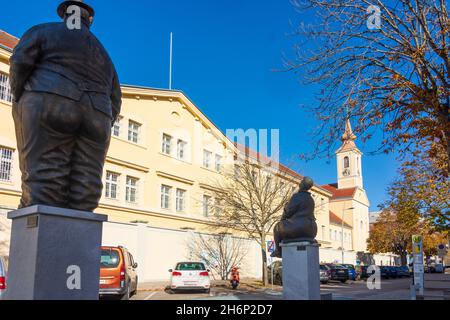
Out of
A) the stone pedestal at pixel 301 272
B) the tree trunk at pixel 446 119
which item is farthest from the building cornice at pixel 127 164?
the tree trunk at pixel 446 119

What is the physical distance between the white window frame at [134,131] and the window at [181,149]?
421 cm

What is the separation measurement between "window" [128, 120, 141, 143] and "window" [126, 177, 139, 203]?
8.42ft

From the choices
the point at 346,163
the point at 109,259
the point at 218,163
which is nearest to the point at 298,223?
the point at 109,259

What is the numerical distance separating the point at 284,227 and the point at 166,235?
64.2 ft

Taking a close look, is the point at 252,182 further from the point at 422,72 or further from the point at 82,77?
the point at 82,77

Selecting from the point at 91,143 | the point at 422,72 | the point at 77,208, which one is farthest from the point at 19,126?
the point at 422,72

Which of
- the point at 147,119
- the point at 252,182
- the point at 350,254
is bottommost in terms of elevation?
the point at 350,254

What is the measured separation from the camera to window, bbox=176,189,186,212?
1220 inches

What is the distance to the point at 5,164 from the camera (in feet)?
65.2

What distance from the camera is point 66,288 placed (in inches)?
153

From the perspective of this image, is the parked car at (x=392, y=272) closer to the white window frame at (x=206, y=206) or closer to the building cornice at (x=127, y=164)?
the white window frame at (x=206, y=206)

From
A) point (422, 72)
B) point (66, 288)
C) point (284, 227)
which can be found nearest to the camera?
point (66, 288)

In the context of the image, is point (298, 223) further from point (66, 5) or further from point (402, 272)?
point (402, 272)

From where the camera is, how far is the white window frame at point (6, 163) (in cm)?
1967
